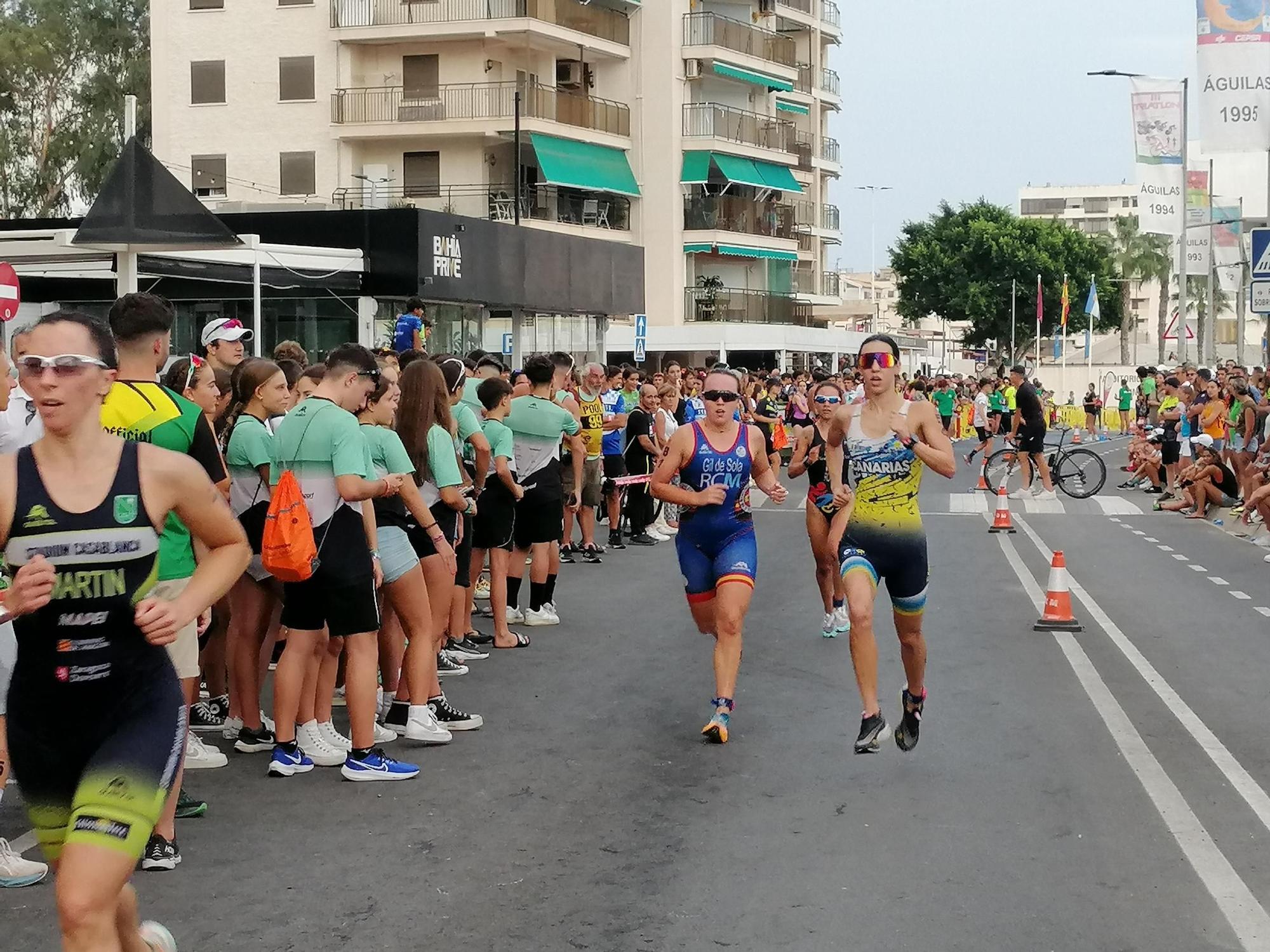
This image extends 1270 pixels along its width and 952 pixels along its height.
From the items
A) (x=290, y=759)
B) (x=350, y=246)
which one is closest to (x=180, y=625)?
(x=290, y=759)

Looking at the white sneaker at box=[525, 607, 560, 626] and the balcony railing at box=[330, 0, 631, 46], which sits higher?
the balcony railing at box=[330, 0, 631, 46]

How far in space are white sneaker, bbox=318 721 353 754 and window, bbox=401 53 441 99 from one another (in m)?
47.0

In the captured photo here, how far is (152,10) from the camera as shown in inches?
2112

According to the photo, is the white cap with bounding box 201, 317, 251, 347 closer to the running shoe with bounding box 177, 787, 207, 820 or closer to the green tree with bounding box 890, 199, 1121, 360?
the running shoe with bounding box 177, 787, 207, 820

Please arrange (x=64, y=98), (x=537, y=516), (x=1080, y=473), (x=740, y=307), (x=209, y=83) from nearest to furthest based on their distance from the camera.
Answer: (x=537, y=516)
(x=1080, y=473)
(x=209, y=83)
(x=64, y=98)
(x=740, y=307)

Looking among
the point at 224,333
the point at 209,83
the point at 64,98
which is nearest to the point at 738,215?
the point at 209,83

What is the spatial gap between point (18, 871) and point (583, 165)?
50558 millimetres

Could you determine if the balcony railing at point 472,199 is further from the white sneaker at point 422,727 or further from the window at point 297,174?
the white sneaker at point 422,727

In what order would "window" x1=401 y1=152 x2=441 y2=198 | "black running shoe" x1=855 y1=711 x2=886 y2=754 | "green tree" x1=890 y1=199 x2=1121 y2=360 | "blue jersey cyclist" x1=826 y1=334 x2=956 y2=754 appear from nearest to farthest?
1. "black running shoe" x1=855 y1=711 x2=886 y2=754
2. "blue jersey cyclist" x1=826 y1=334 x2=956 y2=754
3. "window" x1=401 y1=152 x2=441 y2=198
4. "green tree" x1=890 y1=199 x2=1121 y2=360

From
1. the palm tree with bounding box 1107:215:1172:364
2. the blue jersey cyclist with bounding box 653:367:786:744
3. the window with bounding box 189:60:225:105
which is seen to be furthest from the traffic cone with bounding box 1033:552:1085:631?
the palm tree with bounding box 1107:215:1172:364

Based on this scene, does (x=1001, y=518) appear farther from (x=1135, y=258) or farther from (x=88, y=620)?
(x=1135, y=258)

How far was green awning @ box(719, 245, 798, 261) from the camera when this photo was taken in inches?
2504

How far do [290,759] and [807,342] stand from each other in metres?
57.4

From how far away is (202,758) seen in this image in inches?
330
